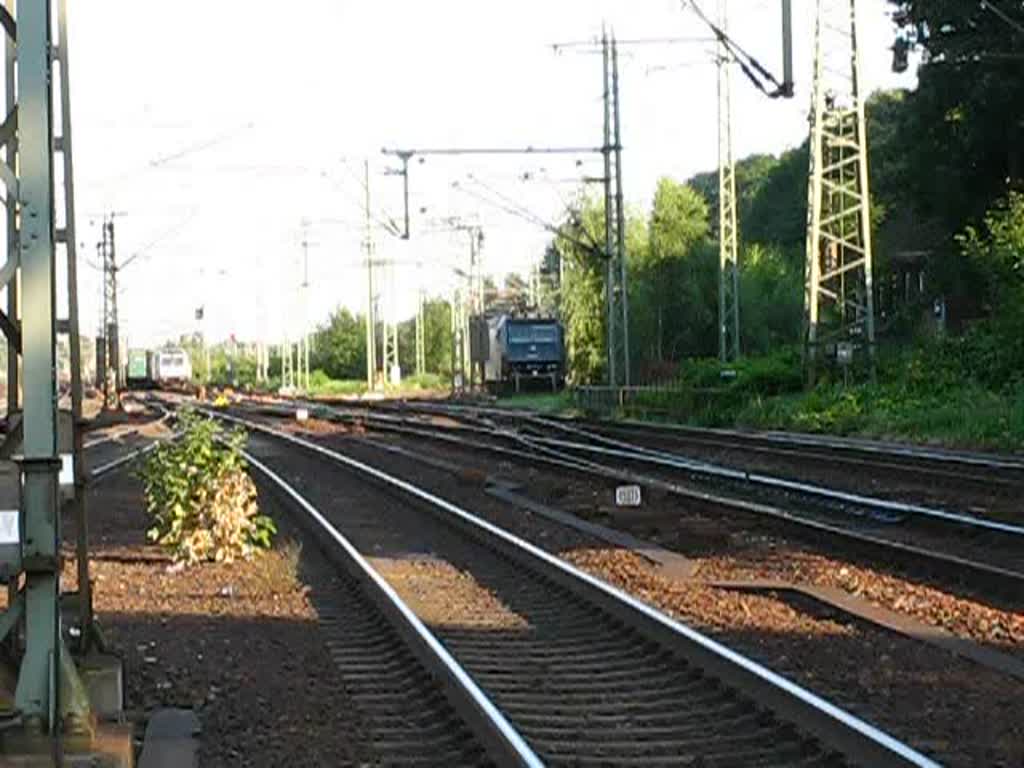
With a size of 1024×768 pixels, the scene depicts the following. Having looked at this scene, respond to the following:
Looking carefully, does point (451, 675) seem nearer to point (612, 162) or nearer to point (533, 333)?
point (612, 162)

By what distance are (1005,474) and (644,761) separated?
627 inches

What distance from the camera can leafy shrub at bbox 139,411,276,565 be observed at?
51.1 ft

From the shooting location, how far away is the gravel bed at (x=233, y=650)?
8.28 metres

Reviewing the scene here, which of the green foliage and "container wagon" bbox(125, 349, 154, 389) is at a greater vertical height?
"container wagon" bbox(125, 349, 154, 389)

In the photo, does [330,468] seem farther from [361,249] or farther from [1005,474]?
[361,249]

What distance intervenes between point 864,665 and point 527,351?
59.9 meters

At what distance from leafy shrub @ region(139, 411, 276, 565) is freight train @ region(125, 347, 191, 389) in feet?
316

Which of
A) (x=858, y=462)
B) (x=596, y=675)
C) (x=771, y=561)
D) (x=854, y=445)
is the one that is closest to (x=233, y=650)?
(x=596, y=675)

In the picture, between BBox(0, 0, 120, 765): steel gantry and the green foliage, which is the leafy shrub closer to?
BBox(0, 0, 120, 765): steel gantry

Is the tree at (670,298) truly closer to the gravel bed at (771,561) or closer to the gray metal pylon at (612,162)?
the gray metal pylon at (612,162)

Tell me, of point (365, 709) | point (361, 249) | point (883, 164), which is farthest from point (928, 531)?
point (361, 249)

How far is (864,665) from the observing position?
9.78 metres

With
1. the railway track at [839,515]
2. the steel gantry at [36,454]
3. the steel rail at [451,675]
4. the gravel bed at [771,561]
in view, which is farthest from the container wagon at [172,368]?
the steel gantry at [36,454]

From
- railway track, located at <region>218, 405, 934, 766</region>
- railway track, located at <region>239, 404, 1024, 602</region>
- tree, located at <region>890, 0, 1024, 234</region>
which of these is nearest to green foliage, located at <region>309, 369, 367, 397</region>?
tree, located at <region>890, 0, 1024, 234</region>
